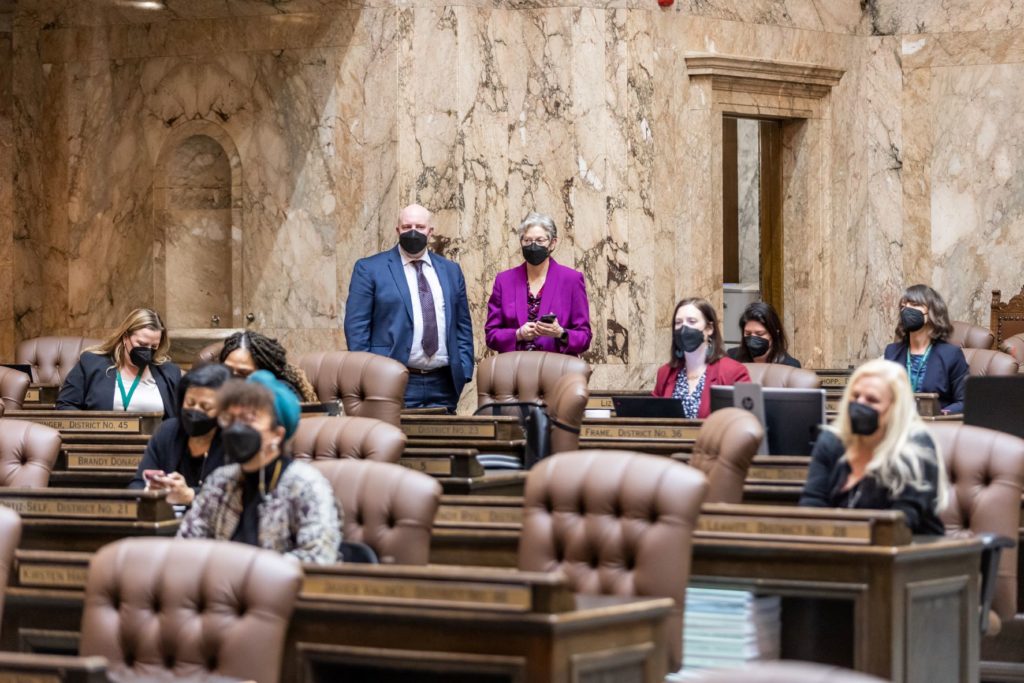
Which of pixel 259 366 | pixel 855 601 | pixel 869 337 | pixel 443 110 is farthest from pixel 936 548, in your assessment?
pixel 869 337

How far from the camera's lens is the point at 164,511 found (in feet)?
17.6

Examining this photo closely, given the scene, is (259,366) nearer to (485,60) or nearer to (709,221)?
(485,60)

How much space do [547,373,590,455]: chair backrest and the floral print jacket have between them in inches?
A: 94.5

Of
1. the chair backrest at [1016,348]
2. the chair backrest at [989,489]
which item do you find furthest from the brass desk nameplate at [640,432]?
the chair backrest at [1016,348]

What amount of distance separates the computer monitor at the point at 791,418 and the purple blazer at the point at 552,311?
249 centimetres

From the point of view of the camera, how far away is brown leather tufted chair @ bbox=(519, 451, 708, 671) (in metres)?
4.73

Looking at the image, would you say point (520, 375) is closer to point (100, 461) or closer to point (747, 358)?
point (747, 358)

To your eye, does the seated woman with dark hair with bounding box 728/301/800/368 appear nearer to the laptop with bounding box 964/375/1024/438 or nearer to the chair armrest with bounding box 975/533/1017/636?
the laptop with bounding box 964/375/1024/438

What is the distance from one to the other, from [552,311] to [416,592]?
4716 mm

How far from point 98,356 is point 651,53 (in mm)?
5297

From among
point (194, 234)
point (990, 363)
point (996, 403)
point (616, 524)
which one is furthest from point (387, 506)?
point (194, 234)

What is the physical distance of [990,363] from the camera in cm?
946

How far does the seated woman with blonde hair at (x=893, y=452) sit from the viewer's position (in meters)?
5.12

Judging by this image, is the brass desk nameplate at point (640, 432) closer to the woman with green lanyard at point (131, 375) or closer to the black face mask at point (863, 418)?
the black face mask at point (863, 418)
